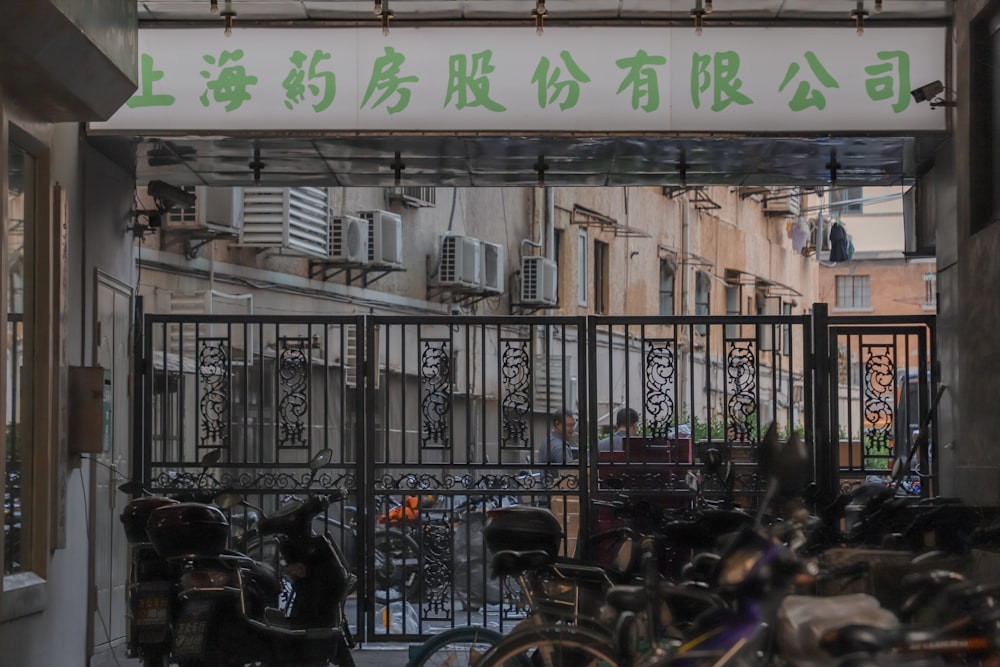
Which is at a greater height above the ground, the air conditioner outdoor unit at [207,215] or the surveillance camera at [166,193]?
the air conditioner outdoor unit at [207,215]

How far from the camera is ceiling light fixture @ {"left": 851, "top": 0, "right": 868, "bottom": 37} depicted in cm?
855

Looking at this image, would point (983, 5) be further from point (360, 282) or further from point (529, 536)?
point (360, 282)

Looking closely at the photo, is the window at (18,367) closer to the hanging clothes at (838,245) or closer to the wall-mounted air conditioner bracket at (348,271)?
the wall-mounted air conditioner bracket at (348,271)

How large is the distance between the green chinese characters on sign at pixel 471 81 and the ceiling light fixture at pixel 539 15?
0.33 meters

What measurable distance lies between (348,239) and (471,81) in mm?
9020

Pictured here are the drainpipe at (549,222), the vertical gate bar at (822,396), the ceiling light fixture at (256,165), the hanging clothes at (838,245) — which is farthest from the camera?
the hanging clothes at (838,245)

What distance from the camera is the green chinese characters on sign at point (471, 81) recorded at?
8758mm

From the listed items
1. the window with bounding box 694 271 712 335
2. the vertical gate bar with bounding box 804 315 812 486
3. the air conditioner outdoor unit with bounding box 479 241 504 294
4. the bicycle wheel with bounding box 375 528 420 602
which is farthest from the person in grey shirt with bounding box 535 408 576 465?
the window with bounding box 694 271 712 335

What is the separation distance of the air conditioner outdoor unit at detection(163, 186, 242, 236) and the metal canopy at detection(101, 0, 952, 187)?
376cm

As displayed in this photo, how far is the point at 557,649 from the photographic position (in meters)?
5.40

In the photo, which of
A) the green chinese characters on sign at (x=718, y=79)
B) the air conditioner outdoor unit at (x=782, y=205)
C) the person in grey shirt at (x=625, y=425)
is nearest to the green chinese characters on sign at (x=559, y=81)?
the green chinese characters on sign at (x=718, y=79)

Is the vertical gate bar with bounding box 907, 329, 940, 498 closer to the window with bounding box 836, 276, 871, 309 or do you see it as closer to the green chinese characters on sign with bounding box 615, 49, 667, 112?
the green chinese characters on sign with bounding box 615, 49, 667, 112

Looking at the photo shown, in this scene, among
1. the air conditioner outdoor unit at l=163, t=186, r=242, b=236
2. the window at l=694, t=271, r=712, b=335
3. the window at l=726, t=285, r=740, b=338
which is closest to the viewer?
the air conditioner outdoor unit at l=163, t=186, r=242, b=236

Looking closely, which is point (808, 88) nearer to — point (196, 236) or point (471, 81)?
point (471, 81)
